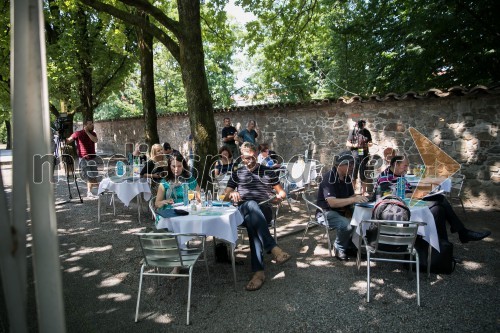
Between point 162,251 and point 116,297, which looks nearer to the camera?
point 162,251

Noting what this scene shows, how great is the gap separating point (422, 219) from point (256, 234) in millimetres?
1930

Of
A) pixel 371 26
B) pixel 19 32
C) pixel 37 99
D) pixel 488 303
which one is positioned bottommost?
pixel 488 303

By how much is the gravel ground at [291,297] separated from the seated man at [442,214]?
29 cm

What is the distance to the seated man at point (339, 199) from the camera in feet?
14.9

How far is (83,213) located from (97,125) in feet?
63.7

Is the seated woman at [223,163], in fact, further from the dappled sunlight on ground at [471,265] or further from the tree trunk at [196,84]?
the dappled sunlight on ground at [471,265]

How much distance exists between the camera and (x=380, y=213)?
390cm

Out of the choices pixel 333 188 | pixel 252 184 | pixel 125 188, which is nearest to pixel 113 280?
pixel 252 184

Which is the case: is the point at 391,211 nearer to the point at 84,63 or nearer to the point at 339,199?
the point at 339,199

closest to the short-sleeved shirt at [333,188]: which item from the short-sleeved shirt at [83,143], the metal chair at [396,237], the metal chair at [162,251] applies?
the metal chair at [396,237]

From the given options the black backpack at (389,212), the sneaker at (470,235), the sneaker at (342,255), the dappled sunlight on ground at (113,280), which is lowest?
the dappled sunlight on ground at (113,280)

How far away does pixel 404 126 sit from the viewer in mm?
8617

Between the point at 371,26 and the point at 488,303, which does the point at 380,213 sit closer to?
the point at 488,303

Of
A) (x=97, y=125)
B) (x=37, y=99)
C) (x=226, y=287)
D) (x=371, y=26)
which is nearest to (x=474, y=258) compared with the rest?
(x=226, y=287)
